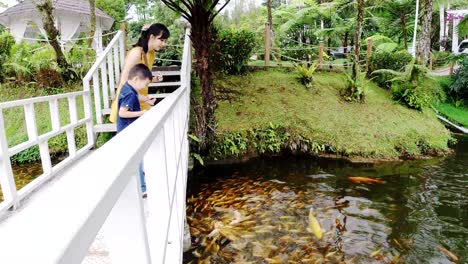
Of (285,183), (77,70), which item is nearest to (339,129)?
(285,183)

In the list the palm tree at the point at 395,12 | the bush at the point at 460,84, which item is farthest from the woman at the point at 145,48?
the palm tree at the point at 395,12

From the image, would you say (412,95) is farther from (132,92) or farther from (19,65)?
(19,65)

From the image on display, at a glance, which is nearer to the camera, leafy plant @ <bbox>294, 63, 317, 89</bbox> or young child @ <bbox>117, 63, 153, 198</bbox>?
young child @ <bbox>117, 63, 153, 198</bbox>

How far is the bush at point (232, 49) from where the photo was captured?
11.1 metres

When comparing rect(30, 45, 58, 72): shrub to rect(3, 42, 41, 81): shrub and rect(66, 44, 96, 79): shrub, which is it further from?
rect(66, 44, 96, 79): shrub

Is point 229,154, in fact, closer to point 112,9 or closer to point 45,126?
point 45,126

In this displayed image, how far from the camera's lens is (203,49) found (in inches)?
304

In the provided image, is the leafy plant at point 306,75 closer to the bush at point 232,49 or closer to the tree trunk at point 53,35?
the bush at point 232,49

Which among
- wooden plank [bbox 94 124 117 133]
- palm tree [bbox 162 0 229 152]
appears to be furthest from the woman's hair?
palm tree [bbox 162 0 229 152]

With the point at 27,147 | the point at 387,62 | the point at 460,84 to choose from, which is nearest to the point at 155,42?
the point at 27,147

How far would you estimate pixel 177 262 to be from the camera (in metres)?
2.38

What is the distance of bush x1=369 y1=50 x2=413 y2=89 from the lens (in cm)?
1317

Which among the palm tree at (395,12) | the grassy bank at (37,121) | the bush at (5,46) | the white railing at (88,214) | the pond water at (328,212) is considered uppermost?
the palm tree at (395,12)

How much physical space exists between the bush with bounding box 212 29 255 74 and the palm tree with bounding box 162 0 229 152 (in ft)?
9.55
